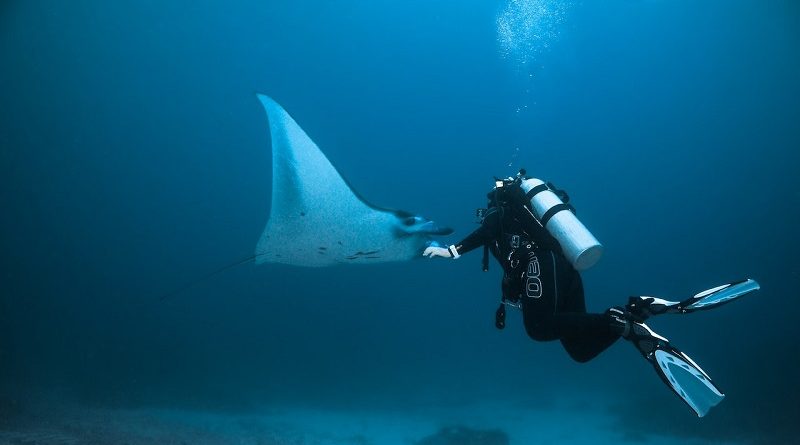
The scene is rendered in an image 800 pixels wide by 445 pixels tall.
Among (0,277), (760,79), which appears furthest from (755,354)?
(0,277)

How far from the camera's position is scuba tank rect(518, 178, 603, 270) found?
3.11 m

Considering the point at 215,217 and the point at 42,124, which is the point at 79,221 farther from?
the point at 215,217

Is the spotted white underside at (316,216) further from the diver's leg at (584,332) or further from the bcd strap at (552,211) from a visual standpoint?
the diver's leg at (584,332)

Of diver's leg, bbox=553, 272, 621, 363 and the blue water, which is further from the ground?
the blue water

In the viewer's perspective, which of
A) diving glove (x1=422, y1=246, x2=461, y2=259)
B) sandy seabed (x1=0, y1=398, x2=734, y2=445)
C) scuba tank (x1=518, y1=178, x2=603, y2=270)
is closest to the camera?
scuba tank (x1=518, y1=178, x2=603, y2=270)

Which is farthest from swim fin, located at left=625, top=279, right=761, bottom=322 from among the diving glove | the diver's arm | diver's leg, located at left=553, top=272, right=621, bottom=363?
the diving glove

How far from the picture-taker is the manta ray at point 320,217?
4543mm

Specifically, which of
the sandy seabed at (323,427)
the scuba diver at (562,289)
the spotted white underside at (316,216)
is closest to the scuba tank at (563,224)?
the scuba diver at (562,289)

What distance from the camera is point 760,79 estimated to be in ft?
85.0

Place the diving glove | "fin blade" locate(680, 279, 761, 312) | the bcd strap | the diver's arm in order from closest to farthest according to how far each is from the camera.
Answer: "fin blade" locate(680, 279, 761, 312) < the bcd strap < the diver's arm < the diving glove

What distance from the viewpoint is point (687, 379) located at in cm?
270

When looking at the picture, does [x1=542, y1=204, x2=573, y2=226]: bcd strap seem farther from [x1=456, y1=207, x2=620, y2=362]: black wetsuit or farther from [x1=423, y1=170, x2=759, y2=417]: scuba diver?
[x1=456, y1=207, x2=620, y2=362]: black wetsuit

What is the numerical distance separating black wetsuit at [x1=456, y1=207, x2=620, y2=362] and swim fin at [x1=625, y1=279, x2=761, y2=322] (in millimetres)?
219

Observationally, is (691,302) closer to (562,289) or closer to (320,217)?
(562,289)
